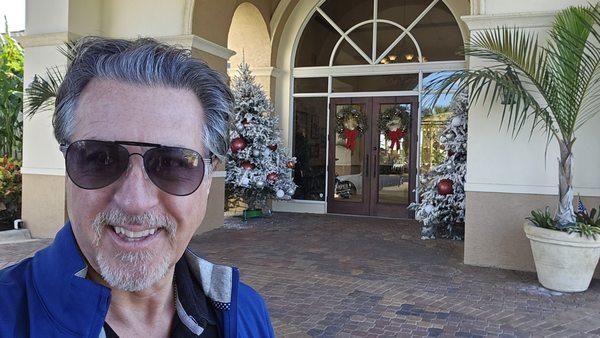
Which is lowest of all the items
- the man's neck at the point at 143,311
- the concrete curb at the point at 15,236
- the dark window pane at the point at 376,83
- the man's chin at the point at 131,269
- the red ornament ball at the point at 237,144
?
the concrete curb at the point at 15,236

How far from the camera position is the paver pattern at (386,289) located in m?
4.23

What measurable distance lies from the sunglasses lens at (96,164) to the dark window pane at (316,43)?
10.3m

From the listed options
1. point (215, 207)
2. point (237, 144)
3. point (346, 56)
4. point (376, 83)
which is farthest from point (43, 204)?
point (376, 83)

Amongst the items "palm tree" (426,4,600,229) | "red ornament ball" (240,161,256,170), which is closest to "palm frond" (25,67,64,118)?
"red ornament ball" (240,161,256,170)

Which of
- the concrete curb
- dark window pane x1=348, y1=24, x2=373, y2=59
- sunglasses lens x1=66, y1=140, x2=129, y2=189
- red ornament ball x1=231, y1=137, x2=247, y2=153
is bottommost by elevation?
the concrete curb

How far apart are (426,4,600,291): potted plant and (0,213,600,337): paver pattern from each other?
0.43 m

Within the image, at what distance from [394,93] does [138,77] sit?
978 cm

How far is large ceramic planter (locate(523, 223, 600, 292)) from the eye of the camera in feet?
17.1

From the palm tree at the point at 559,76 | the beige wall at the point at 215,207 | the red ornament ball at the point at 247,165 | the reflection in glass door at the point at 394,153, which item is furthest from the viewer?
the reflection in glass door at the point at 394,153

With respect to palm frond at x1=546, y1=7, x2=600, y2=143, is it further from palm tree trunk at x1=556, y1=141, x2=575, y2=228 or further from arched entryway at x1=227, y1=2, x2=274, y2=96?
arched entryway at x1=227, y1=2, x2=274, y2=96

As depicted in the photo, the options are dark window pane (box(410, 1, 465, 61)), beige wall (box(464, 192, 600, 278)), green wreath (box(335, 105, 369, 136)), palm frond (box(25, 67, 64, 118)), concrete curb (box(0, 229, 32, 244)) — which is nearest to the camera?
beige wall (box(464, 192, 600, 278))

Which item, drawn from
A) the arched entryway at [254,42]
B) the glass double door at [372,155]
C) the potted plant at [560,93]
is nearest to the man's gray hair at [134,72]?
the potted plant at [560,93]

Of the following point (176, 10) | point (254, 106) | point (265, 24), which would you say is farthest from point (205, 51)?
point (265, 24)

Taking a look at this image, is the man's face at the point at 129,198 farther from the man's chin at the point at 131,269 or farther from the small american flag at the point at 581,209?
the small american flag at the point at 581,209
